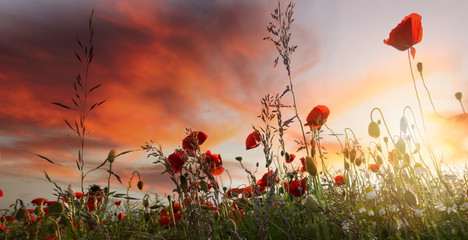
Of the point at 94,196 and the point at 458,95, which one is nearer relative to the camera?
the point at 94,196

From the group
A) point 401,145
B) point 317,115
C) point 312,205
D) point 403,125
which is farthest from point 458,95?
point 312,205

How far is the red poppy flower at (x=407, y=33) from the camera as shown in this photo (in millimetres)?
2961

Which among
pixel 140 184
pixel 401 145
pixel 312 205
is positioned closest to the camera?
pixel 312 205

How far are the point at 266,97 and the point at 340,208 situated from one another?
61.6 inches

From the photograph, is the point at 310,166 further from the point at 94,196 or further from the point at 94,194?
the point at 94,194

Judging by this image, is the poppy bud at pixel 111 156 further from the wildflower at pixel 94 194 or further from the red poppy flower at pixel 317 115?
the red poppy flower at pixel 317 115

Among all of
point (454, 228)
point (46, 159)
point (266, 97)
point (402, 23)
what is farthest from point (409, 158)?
point (46, 159)

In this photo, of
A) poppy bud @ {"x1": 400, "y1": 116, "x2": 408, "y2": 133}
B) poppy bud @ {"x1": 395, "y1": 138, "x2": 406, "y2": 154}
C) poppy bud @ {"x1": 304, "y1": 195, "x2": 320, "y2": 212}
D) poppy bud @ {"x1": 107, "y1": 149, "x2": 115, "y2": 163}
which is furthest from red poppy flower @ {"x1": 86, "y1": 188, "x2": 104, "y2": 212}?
poppy bud @ {"x1": 400, "y1": 116, "x2": 408, "y2": 133}

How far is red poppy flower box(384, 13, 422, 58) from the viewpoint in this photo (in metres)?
2.96

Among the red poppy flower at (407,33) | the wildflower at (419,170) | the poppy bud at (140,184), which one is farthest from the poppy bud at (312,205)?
the poppy bud at (140,184)

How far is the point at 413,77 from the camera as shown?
8.37 ft

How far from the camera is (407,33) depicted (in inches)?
117

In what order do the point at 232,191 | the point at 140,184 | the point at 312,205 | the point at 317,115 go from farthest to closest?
the point at 232,191 → the point at 140,184 → the point at 317,115 → the point at 312,205

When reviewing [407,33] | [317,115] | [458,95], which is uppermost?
[407,33]
